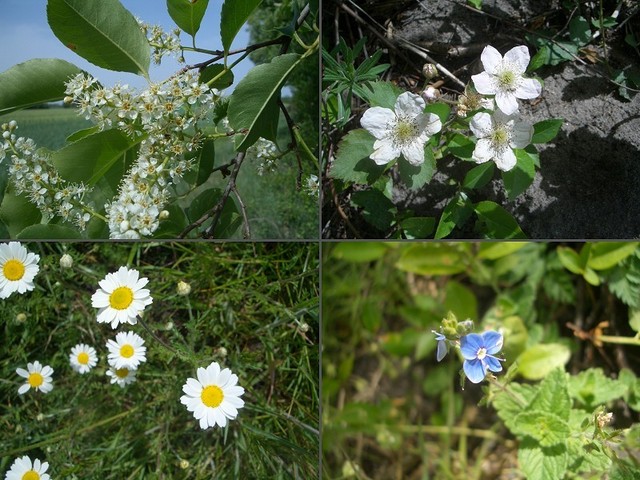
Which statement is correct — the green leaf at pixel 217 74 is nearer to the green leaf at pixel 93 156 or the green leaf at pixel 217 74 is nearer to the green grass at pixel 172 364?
the green leaf at pixel 93 156

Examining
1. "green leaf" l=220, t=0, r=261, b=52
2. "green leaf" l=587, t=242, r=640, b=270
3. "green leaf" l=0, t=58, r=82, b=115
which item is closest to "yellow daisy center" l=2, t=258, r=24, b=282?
"green leaf" l=0, t=58, r=82, b=115

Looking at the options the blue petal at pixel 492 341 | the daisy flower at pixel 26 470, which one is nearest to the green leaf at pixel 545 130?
the blue petal at pixel 492 341

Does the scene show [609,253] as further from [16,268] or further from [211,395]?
[16,268]

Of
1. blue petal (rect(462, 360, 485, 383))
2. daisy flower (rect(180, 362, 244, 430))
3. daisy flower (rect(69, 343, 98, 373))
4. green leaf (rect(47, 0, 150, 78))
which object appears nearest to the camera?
blue petal (rect(462, 360, 485, 383))

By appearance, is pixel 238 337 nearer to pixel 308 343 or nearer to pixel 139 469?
pixel 308 343

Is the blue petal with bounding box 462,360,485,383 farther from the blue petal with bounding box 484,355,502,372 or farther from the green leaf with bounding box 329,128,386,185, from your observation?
the green leaf with bounding box 329,128,386,185

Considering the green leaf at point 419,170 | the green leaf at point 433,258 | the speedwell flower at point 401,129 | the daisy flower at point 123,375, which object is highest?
the speedwell flower at point 401,129
